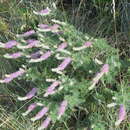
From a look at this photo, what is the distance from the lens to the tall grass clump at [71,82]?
2191 millimetres

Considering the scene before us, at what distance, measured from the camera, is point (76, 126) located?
2.46 m

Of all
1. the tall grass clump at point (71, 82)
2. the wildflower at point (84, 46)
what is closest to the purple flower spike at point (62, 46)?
the tall grass clump at point (71, 82)

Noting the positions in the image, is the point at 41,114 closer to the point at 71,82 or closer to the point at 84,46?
the point at 71,82

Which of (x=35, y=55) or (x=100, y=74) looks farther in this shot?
(x=35, y=55)

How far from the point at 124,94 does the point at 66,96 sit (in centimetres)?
40

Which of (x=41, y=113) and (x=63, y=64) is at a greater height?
(x=63, y=64)

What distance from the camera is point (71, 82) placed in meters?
2.18

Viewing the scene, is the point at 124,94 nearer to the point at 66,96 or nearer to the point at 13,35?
the point at 66,96

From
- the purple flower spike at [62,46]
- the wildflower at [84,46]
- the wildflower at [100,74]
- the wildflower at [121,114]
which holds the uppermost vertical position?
the wildflower at [84,46]

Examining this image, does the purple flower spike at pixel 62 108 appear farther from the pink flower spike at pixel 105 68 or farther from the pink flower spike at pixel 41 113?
the pink flower spike at pixel 105 68

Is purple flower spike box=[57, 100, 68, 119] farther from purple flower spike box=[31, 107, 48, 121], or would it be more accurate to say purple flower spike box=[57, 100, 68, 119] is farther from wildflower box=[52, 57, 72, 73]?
wildflower box=[52, 57, 72, 73]

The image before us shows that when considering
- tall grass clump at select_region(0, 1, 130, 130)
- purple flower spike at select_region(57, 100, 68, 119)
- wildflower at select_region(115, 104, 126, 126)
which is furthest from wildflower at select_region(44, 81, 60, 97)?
wildflower at select_region(115, 104, 126, 126)

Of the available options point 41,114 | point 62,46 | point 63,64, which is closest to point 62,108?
point 41,114

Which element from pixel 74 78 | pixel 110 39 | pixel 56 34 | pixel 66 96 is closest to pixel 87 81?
pixel 74 78
